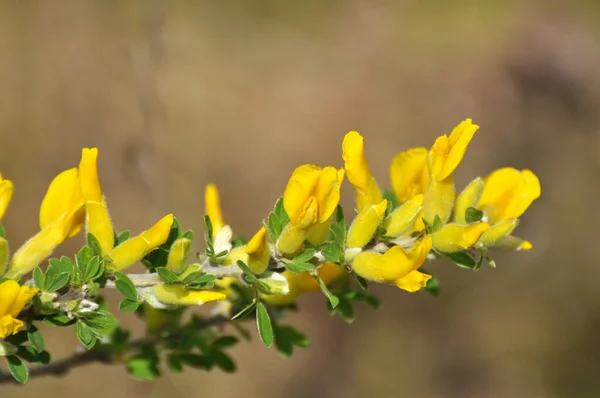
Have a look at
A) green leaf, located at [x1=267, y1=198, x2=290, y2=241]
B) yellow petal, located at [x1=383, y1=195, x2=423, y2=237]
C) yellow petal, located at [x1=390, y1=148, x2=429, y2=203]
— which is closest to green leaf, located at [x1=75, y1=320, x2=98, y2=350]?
green leaf, located at [x1=267, y1=198, x2=290, y2=241]

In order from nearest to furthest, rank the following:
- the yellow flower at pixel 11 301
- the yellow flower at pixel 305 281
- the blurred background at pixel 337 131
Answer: the yellow flower at pixel 11 301 → the yellow flower at pixel 305 281 → the blurred background at pixel 337 131

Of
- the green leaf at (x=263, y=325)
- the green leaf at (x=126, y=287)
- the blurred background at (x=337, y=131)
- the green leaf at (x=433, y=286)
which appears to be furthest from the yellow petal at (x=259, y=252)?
the blurred background at (x=337, y=131)

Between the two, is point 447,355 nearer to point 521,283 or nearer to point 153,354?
point 521,283

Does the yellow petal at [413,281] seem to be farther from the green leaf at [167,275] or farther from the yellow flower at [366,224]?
the green leaf at [167,275]

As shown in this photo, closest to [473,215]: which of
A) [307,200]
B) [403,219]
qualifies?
[403,219]

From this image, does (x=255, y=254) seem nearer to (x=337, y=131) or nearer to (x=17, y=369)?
(x=17, y=369)

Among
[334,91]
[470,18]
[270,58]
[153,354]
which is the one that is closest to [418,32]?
[470,18]

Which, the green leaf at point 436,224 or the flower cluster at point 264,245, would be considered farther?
the green leaf at point 436,224
